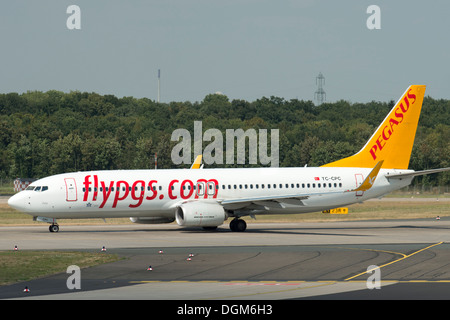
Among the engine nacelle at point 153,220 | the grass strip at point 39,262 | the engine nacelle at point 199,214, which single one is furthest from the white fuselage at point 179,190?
the grass strip at point 39,262

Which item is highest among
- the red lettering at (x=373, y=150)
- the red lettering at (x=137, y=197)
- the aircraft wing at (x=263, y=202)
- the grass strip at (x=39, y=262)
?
the red lettering at (x=373, y=150)

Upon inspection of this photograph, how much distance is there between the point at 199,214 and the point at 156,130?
3708 inches

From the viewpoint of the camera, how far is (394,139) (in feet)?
188

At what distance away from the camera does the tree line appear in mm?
111188

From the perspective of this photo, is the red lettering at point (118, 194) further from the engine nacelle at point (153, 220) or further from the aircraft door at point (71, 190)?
the engine nacelle at point (153, 220)

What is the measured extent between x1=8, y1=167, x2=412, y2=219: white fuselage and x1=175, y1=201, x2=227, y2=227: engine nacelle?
142 centimetres

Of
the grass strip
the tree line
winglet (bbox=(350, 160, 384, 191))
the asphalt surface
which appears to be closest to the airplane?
winglet (bbox=(350, 160, 384, 191))

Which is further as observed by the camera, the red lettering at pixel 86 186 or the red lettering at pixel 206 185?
the red lettering at pixel 206 185

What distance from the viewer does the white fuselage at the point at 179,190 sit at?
49.5 meters

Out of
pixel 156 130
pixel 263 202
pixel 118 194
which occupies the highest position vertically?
pixel 156 130

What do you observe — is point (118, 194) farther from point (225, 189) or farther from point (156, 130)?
point (156, 130)

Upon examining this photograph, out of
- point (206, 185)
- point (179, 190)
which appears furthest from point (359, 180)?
point (179, 190)

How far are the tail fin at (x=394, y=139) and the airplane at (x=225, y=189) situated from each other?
2.9 inches
